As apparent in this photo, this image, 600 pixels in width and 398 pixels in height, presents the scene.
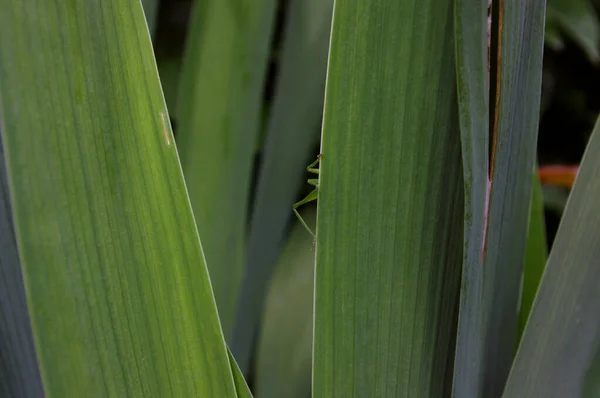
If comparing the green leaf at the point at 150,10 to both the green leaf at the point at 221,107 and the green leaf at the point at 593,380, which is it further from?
the green leaf at the point at 593,380

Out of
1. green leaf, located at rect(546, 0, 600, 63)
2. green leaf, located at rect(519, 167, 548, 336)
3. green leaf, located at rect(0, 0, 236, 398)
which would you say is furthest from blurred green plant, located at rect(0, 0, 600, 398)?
green leaf, located at rect(546, 0, 600, 63)

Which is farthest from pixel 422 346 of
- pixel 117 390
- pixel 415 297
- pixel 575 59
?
pixel 575 59

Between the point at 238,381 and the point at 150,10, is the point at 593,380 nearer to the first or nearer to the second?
the point at 238,381

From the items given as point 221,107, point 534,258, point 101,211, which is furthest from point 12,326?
point 534,258

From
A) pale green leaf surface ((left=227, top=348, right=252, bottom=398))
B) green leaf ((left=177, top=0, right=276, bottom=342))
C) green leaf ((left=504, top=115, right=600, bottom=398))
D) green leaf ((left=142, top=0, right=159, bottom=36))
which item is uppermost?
green leaf ((left=142, top=0, right=159, bottom=36))

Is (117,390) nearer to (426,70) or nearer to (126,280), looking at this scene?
(126,280)

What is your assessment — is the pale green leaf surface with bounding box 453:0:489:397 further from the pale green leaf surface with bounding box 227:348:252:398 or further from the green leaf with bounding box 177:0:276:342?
the green leaf with bounding box 177:0:276:342

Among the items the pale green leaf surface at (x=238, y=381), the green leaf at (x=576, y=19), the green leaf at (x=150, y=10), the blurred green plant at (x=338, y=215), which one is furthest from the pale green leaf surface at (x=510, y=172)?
the green leaf at (x=576, y=19)
